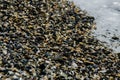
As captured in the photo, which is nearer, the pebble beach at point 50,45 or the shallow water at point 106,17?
the pebble beach at point 50,45

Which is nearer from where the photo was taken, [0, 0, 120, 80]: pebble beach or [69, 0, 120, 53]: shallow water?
[0, 0, 120, 80]: pebble beach

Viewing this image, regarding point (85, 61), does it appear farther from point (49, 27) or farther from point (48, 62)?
point (49, 27)

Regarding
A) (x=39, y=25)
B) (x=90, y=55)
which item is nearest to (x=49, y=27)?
(x=39, y=25)

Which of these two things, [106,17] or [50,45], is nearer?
[50,45]

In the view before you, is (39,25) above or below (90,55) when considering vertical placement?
above
